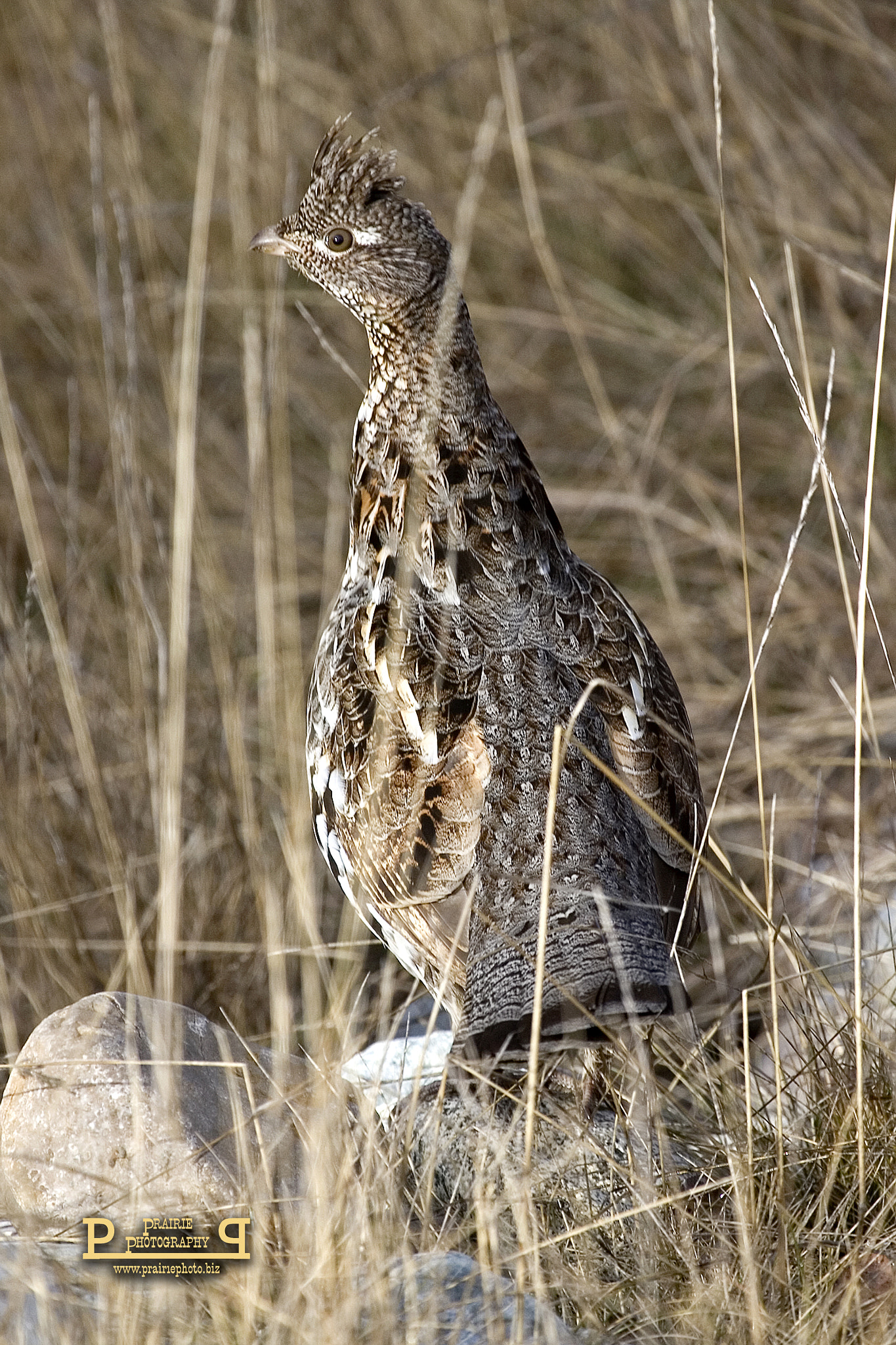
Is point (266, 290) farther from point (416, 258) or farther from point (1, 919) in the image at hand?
point (1, 919)

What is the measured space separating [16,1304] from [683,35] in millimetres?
4457

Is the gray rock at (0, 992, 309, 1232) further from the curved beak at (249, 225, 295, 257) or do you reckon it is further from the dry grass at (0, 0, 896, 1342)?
the curved beak at (249, 225, 295, 257)

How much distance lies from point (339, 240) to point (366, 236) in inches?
3.2

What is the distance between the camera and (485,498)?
3.37 metres

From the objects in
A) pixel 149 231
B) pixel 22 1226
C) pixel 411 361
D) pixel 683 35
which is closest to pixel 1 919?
pixel 22 1226

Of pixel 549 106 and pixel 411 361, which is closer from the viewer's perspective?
pixel 411 361

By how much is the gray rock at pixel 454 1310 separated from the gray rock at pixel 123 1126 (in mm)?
379

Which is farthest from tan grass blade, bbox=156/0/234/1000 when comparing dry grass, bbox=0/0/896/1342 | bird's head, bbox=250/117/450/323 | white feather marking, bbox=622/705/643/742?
white feather marking, bbox=622/705/643/742

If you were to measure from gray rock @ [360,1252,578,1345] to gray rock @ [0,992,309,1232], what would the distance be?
0.38 m

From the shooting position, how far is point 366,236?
135 inches

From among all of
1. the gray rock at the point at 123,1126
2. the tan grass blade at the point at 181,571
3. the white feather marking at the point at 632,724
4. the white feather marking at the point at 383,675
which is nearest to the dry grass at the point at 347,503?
the tan grass blade at the point at 181,571

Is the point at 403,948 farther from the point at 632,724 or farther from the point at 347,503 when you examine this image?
the point at 347,503

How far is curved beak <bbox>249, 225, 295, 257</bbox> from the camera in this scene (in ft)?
11.9

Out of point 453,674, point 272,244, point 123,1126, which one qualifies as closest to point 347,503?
point 272,244
